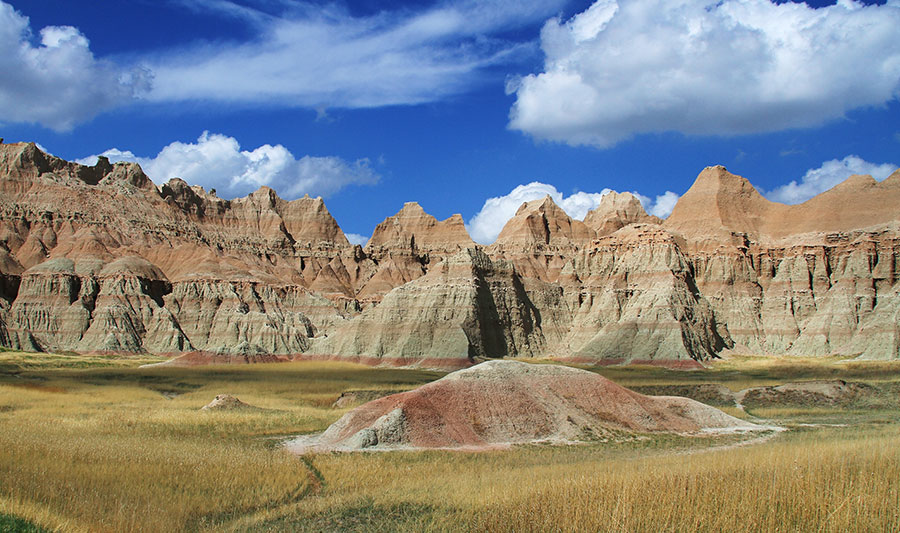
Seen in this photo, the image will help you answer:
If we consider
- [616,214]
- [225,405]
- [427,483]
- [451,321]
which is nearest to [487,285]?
[451,321]

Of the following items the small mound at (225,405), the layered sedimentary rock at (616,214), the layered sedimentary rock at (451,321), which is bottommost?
the small mound at (225,405)

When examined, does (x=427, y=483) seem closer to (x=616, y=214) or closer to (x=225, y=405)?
(x=225, y=405)

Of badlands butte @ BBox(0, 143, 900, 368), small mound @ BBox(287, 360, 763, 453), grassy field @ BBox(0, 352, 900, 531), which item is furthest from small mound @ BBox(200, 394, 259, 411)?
badlands butte @ BBox(0, 143, 900, 368)

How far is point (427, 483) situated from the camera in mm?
18734

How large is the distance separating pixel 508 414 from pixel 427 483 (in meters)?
11.1

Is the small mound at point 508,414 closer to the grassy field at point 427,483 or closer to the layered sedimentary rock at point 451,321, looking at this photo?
the grassy field at point 427,483

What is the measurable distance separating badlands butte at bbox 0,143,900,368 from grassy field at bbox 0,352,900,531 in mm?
66210

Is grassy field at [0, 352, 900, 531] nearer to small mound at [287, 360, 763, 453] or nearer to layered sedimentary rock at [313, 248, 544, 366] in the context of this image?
small mound at [287, 360, 763, 453]

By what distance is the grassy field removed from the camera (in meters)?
13.3

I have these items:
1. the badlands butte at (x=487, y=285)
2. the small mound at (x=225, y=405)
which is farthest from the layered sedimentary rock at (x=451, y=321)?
the small mound at (x=225, y=405)

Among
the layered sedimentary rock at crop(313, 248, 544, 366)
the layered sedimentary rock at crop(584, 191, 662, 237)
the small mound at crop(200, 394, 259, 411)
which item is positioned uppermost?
the layered sedimentary rock at crop(584, 191, 662, 237)

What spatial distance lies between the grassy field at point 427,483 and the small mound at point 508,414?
1855 millimetres

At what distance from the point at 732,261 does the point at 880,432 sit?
97.9 m

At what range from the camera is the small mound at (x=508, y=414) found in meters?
27.1
